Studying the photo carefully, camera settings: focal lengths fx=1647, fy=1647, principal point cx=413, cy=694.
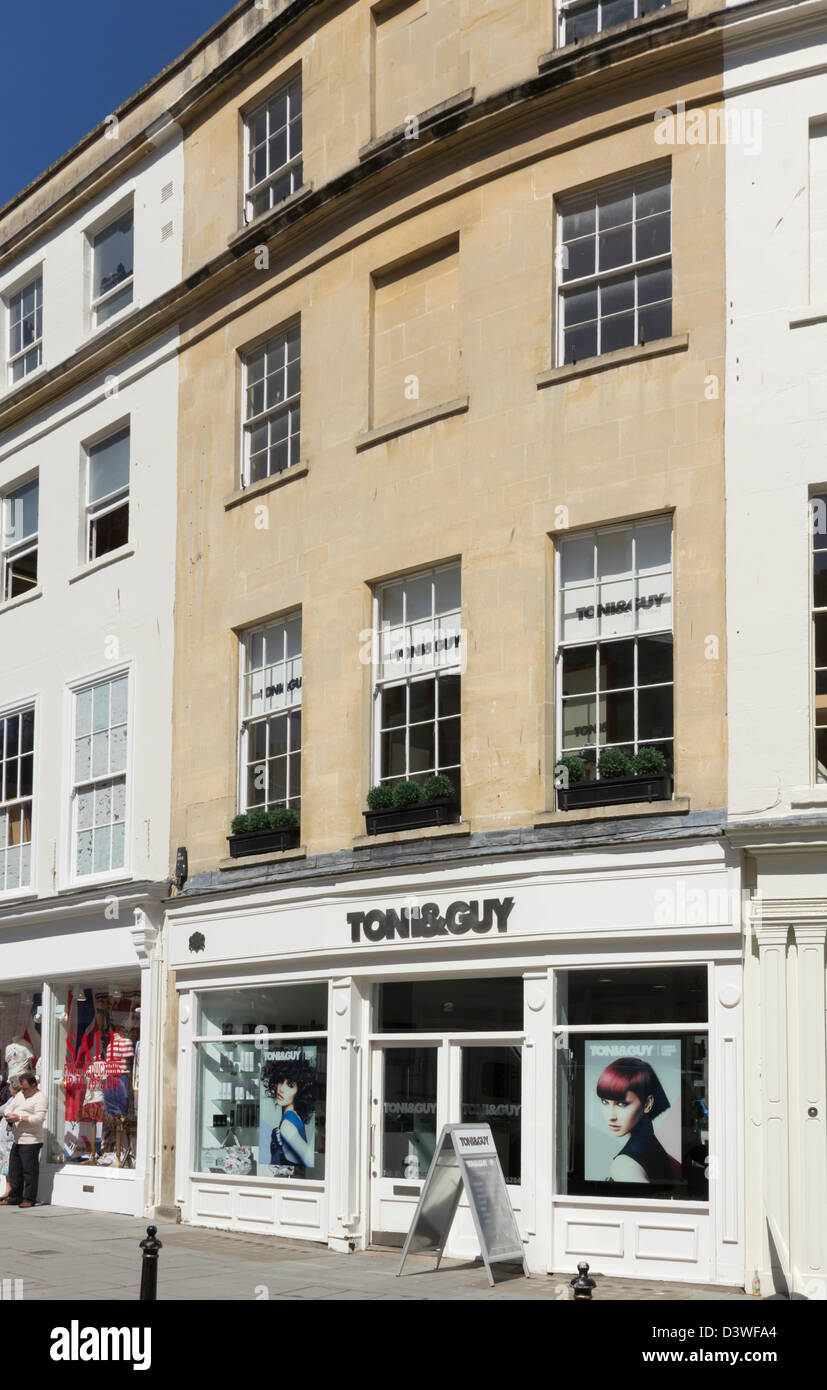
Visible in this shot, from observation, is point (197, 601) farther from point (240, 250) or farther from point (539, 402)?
point (539, 402)

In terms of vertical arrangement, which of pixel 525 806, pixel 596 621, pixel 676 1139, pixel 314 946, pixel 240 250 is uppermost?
pixel 240 250

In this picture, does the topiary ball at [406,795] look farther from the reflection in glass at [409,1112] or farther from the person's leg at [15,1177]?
the person's leg at [15,1177]

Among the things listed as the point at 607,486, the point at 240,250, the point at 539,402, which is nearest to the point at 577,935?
the point at 607,486

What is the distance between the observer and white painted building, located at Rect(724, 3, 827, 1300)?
42.4 ft

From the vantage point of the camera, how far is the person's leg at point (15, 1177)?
20609mm

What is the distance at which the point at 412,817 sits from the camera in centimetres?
1619

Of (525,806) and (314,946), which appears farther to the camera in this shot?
(314,946)

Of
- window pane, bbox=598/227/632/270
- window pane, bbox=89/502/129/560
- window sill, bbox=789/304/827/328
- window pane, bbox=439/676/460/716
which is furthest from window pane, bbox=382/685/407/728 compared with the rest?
window pane, bbox=89/502/129/560

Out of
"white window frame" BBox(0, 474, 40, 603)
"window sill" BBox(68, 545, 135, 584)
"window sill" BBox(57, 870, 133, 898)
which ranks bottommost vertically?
"window sill" BBox(57, 870, 133, 898)

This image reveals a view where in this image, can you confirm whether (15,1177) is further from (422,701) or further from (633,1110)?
(633,1110)

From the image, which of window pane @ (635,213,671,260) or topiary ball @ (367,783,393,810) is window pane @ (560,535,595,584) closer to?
window pane @ (635,213,671,260)

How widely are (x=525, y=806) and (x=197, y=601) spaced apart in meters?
6.27

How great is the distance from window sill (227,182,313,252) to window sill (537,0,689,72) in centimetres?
352

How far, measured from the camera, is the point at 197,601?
1980 cm
